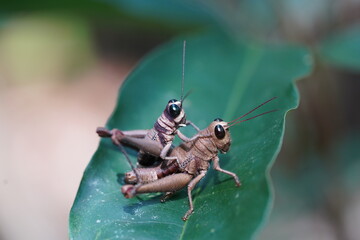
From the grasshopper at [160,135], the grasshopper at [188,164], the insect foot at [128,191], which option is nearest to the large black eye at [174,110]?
the grasshopper at [160,135]

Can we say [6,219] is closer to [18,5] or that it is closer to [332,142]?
[18,5]

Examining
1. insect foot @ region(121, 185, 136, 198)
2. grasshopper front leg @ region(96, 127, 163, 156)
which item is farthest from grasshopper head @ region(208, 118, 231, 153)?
insect foot @ region(121, 185, 136, 198)

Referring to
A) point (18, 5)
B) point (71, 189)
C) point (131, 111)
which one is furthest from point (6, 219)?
point (131, 111)

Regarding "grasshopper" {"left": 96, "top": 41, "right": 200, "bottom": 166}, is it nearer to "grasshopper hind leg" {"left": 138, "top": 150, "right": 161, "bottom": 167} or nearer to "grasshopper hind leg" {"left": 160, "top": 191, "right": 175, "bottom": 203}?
"grasshopper hind leg" {"left": 138, "top": 150, "right": 161, "bottom": 167}

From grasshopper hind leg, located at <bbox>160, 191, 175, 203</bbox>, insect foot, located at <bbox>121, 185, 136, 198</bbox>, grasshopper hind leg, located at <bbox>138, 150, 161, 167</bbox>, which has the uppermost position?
grasshopper hind leg, located at <bbox>138, 150, 161, 167</bbox>

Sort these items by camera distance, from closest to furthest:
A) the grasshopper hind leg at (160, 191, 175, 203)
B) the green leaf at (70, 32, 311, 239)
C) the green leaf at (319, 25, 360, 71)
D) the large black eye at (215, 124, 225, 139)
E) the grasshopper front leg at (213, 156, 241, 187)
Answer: the green leaf at (70, 32, 311, 239), the grasshopper front leg at (213, 156, 241, 187), the grasshopper hind leg at (160, 191, 175, 203), the large black eye at (215, 124, 225, 139), the green leaf at (319, 25, 360, 71)

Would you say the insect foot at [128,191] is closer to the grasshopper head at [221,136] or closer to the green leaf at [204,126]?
the green leaf at [204,126]
